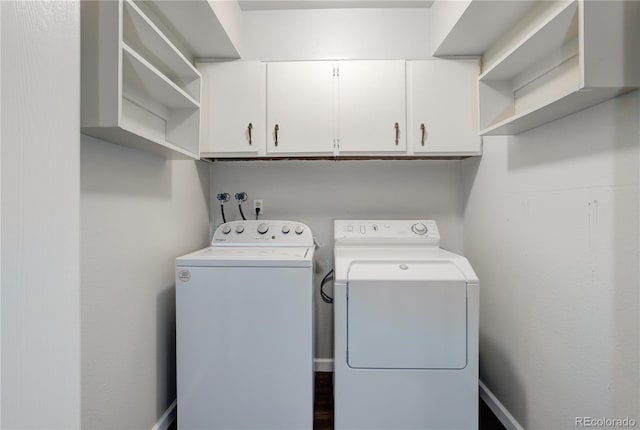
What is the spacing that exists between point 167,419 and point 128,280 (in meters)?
0.88

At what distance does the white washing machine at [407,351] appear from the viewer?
1.35 m

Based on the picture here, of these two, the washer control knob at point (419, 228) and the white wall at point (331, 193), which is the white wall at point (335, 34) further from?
the washer control knob at point (419, 228)

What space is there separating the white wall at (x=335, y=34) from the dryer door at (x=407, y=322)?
1.62 m

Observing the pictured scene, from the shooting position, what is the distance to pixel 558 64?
4.09 feet

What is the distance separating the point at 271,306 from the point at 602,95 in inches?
59.5

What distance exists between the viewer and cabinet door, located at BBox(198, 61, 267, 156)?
1.83 m

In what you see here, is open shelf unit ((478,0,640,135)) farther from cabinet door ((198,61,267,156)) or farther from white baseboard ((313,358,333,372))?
white baseboard ((313,358,333,372))

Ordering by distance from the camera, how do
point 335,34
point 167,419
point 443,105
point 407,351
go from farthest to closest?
point 335,34 < point 443,105 < point 167,419 < point 407,351

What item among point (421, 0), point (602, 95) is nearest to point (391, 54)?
point (421, 0)

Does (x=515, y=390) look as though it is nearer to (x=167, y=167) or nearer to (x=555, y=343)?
(x=555, y=343)

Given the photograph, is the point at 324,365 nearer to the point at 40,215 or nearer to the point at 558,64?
the point at 40,215

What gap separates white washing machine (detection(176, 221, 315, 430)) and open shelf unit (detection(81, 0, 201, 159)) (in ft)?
2.19

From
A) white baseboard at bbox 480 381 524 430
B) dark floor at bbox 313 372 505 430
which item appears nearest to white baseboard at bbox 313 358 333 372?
dark floor at bbox 313 372 505 430

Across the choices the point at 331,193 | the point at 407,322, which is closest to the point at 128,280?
the point at 407,322
